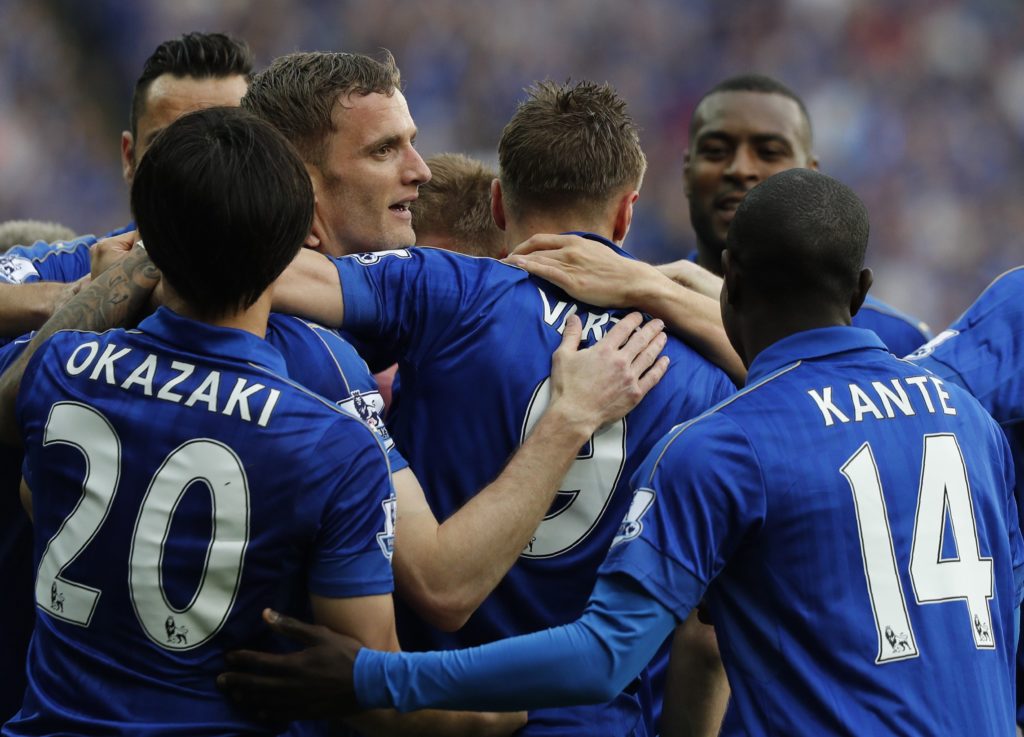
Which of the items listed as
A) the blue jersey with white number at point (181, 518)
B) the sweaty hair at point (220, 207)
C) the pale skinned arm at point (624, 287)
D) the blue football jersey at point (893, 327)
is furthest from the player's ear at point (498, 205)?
the blue football jersey at point (893, 327)

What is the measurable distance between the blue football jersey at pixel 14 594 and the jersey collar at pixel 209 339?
1305 mm

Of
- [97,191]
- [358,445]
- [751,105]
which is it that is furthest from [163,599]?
[97,191]

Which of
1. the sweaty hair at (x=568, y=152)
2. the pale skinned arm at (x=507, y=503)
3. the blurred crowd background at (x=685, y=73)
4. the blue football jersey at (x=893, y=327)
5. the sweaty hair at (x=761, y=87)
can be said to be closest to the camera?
the pale skinned arm at (x=507, y=503)

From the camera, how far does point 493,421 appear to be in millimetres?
3094

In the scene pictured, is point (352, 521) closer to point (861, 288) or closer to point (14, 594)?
point (861, 288)

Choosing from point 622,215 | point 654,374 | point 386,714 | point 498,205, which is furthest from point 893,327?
point 386,714

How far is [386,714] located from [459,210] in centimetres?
190

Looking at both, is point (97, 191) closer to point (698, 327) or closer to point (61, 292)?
point (61, 292)

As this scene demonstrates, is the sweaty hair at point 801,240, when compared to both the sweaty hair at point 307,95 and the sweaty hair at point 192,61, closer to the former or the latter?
the sweaty hair at point 307,95

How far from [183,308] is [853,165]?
11.9 m

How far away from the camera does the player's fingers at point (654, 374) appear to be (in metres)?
3.08

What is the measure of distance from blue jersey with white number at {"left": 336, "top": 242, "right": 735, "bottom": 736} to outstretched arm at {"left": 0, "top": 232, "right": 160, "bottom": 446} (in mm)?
458

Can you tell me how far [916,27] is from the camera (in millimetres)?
14000

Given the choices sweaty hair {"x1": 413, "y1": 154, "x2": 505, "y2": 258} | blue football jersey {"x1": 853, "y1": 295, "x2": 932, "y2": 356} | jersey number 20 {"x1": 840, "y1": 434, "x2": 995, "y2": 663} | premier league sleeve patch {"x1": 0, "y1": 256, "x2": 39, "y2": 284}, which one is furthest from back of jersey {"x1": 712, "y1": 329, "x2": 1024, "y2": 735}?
blue football jersey {"x1": 853, "y1": 295, "x2": 932, "y2": 356}
